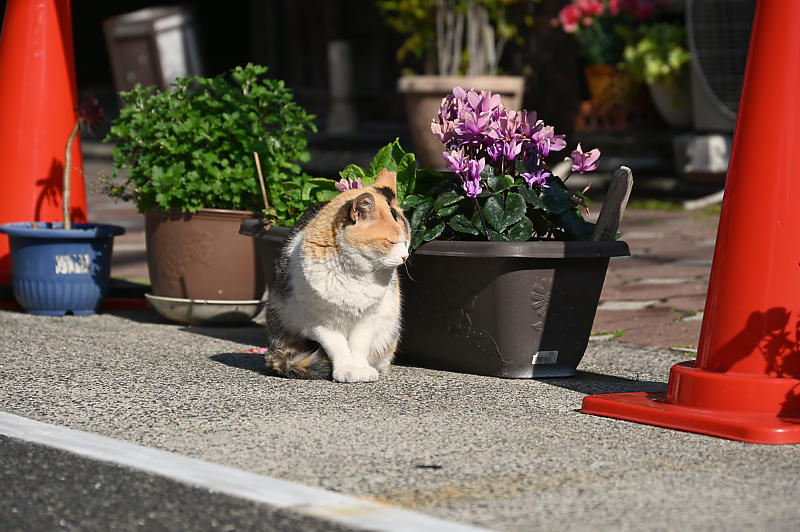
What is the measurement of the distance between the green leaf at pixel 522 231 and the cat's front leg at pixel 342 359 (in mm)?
568

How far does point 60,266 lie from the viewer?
15.0ft

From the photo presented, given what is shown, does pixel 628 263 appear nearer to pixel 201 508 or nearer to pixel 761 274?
pixel 761 274

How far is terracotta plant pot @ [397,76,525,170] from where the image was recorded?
344 inches

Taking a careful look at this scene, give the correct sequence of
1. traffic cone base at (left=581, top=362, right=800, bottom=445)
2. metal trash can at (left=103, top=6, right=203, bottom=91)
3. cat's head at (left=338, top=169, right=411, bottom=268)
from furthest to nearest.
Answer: metal trash can at (left=103, top=6, right=203, bottom=91)
cat's head at (left=338, top=169, right=411, bottom=268)
traffic cone base at (left=581, top=362, right=800, bottom=445)

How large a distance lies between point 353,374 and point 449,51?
258 inches

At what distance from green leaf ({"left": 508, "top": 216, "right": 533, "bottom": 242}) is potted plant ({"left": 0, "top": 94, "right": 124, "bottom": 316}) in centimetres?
176

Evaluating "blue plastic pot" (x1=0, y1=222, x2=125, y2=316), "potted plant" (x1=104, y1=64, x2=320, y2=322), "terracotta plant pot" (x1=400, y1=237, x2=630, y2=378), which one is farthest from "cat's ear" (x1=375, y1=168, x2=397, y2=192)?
"blue plastic pot" (x1=0, y1=222, x2=125, y2=316)

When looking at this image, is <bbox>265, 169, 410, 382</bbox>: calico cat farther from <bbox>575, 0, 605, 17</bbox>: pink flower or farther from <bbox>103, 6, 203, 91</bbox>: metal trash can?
<bbox>103, 6, 203, 91</bbox>: metal trash can

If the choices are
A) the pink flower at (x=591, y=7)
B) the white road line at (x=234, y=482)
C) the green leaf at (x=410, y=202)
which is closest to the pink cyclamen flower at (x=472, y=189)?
the green leaf at (x=410, y=202)

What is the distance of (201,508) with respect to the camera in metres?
2.28

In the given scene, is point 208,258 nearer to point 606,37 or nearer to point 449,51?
point 606,37

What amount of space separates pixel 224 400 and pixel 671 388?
3.78ft

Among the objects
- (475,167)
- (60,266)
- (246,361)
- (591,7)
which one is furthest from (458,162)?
(591,7)

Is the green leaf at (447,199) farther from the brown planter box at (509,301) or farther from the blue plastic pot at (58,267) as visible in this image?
the blue plastic pot at (58,267)
